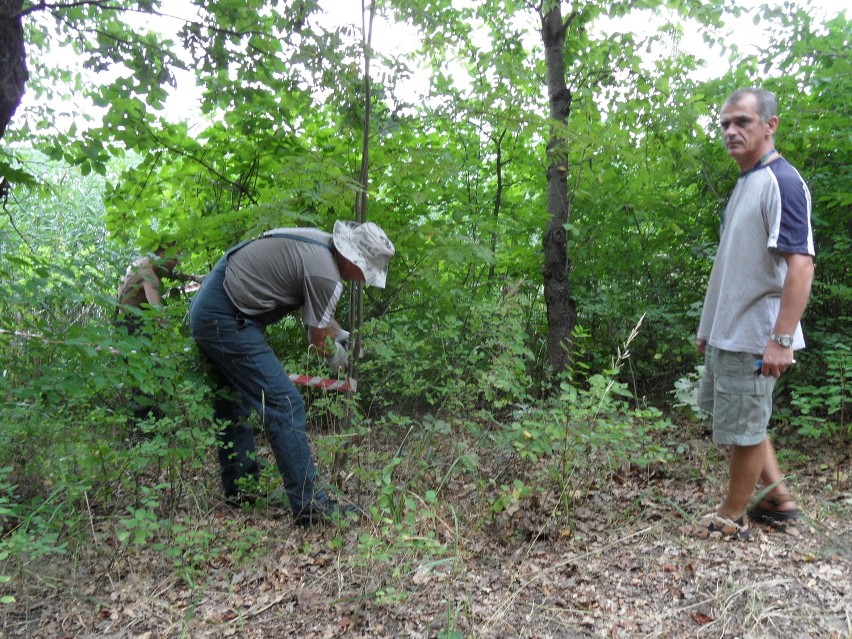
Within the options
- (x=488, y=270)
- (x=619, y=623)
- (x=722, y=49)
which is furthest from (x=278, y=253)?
(x=722, y=49)

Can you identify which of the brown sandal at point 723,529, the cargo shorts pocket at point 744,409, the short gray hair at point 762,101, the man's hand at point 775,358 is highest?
the short gray hair at point 762,101

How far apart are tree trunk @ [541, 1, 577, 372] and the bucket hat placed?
2.32m

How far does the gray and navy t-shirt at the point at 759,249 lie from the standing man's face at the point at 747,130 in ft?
0.27

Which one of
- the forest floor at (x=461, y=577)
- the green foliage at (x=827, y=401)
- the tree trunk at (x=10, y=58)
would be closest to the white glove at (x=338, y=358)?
the forest floor at (x=461, y=577)

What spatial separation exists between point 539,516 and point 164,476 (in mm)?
2017

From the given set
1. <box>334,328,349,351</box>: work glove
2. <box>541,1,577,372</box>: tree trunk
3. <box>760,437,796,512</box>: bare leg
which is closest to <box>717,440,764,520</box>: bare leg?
<box>760,437,796,512</box>: bare leg

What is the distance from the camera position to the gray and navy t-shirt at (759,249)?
9.66 ft

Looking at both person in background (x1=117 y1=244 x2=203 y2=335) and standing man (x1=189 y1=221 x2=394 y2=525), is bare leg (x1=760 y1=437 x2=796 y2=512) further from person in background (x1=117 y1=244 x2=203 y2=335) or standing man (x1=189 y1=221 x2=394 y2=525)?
person in background (x1=117 y1=244 x2=203 y2=335)

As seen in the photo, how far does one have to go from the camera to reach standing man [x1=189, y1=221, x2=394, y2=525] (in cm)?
369

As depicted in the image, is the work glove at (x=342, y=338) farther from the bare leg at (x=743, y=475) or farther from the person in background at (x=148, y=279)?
the bare leg at (x=743, y=475)

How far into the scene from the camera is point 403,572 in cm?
299

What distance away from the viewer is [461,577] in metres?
3.00

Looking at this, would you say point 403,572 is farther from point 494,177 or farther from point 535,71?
point 535,71

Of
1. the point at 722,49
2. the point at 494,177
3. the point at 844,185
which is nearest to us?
the point at 844,185
